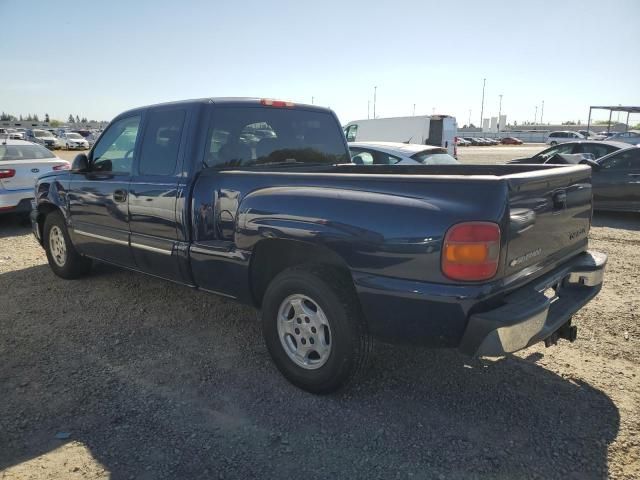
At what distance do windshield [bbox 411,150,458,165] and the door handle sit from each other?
17.5ft

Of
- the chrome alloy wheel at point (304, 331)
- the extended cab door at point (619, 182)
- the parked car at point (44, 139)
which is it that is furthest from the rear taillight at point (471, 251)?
the parked car at point (44, 139)

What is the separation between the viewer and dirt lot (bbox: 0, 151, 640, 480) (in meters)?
2.49

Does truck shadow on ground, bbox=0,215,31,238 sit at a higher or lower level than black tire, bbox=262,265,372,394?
lower

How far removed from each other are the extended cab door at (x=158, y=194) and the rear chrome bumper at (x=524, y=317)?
7.59ft

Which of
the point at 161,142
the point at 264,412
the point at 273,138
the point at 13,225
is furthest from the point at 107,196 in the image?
the point at 13,225

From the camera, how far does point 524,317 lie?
241 cm

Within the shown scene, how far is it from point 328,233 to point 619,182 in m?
8.77

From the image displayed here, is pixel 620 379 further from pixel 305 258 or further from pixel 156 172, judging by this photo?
pixel 156 172

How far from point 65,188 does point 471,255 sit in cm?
442

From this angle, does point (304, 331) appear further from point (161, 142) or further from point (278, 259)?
point (161, 142)

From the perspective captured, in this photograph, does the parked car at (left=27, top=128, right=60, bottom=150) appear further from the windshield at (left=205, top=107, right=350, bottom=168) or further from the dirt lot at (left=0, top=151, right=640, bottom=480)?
the dirt lot at (left=0, top=151, right=640, bottom=480)

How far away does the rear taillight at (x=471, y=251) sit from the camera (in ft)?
7.68

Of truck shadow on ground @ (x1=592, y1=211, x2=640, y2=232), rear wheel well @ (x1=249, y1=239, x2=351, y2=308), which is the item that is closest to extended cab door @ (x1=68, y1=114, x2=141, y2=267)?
rear wheel well @ (x1=249, y1=239, x2=351, y2=308)

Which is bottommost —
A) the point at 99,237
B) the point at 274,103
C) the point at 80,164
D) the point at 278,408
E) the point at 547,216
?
the point at 278,408
